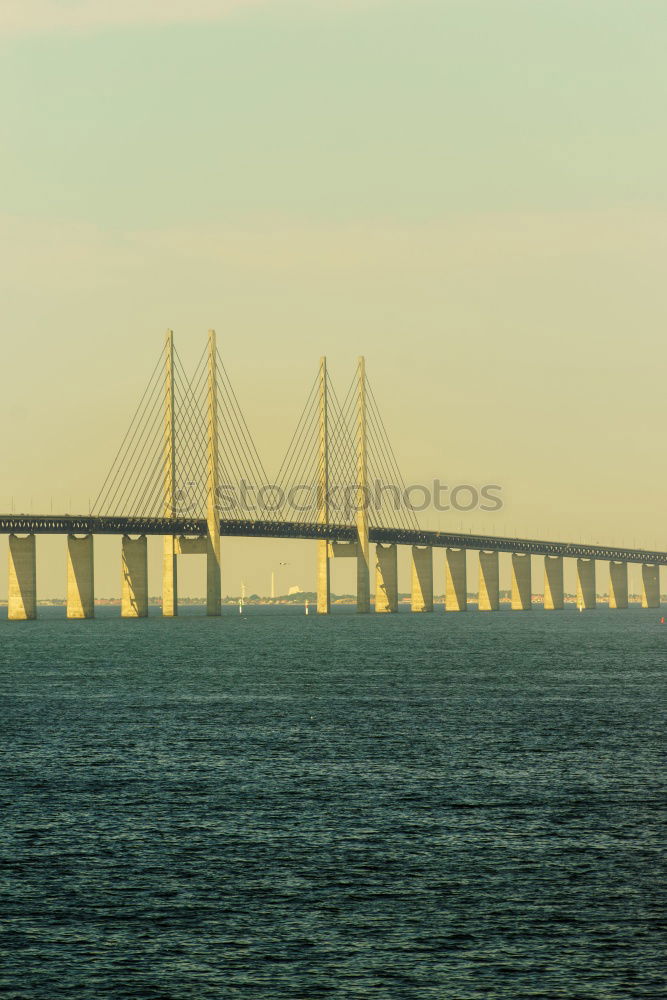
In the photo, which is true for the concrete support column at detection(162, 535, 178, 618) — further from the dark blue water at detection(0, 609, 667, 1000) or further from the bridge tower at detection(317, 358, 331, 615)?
the dark blue water at detection(0, 609, 667, 1000)

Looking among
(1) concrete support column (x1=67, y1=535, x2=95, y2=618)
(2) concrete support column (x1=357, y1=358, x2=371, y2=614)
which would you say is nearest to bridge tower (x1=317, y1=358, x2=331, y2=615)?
(2) concrete support column (x1=357, y1=358, x2=371, y2=614)

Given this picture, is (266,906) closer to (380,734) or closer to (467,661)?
(380,734)

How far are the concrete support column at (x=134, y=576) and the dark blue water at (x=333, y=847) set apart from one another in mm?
106274

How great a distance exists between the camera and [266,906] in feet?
85.8

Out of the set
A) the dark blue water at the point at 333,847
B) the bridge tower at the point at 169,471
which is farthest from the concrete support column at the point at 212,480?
the dark blue water at the point at 333,847

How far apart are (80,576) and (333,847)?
482ft

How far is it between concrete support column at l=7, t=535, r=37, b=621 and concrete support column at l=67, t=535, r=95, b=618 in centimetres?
453

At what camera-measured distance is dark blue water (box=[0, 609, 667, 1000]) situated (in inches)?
886

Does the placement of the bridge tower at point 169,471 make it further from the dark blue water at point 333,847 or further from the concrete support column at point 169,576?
the dark blue water at point 333,847

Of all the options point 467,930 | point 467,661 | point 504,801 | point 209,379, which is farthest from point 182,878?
point 209,379

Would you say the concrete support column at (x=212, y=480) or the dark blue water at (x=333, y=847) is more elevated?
the concrete support column at (x=212, y=480)

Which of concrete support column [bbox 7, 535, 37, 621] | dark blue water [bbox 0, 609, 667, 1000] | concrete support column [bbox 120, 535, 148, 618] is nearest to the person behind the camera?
dark blue water [bbox 0, 609, 667, 1000]

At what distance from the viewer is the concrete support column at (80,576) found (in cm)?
16838

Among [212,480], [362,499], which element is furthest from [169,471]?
[362,499]
